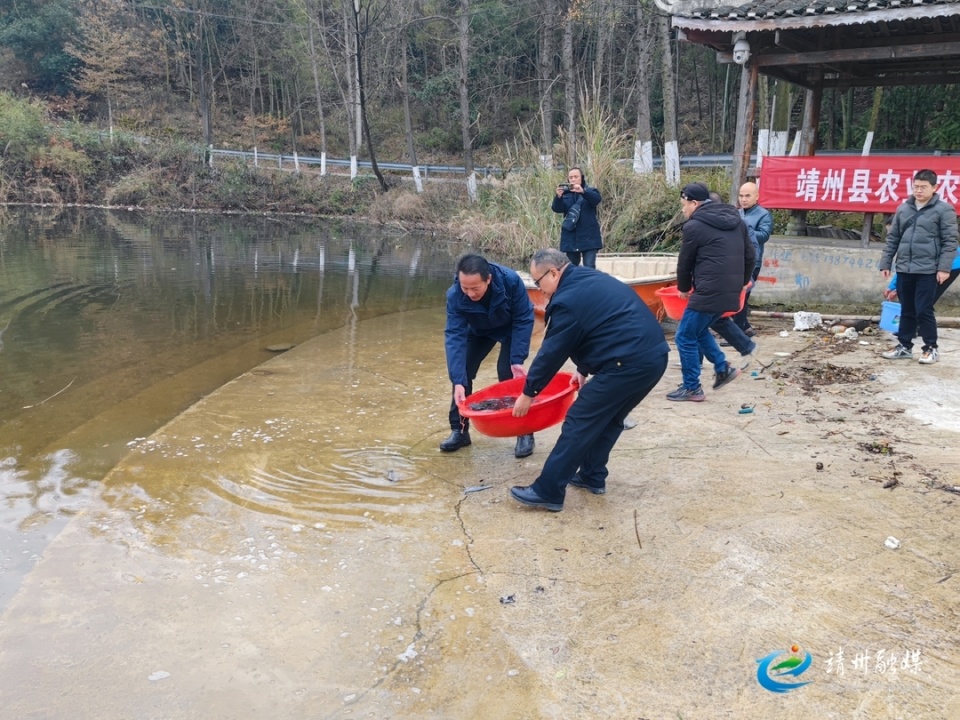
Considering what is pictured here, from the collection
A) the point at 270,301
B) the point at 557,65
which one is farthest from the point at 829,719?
the point at 557,65

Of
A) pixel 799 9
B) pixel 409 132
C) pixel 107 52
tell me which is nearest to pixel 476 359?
pixel 799 9

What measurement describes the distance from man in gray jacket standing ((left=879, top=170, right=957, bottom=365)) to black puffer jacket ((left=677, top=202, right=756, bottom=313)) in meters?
1.71

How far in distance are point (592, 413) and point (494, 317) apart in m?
1.13

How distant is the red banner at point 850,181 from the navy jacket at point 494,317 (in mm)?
6126

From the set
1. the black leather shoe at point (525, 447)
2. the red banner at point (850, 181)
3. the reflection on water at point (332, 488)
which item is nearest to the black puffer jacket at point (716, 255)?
the black leather shoe at point (525, 447)

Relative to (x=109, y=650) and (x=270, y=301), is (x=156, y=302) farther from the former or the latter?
(x=109, y=650)

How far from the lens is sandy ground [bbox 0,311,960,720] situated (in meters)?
2.88

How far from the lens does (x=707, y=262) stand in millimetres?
5824

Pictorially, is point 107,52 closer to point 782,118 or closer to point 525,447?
point 782,118

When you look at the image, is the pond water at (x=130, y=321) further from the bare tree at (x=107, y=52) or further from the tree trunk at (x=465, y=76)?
the bare tree at (x=107, y=52)

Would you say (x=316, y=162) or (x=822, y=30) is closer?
(x=822, y=30)

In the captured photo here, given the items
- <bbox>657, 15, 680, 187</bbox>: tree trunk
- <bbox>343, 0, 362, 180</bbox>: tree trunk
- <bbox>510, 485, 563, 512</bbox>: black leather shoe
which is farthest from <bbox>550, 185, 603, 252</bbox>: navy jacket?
<bbox>343, 0, 362, 180</bbox>: tree trunk

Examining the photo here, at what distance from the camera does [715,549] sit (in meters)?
3.69

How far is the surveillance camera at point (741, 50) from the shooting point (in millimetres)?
9438
